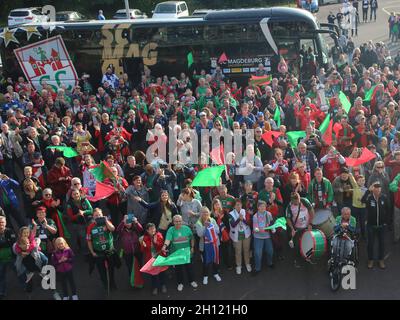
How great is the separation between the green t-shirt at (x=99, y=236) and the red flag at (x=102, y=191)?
50.8 inches

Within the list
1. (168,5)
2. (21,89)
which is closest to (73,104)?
(21,89)

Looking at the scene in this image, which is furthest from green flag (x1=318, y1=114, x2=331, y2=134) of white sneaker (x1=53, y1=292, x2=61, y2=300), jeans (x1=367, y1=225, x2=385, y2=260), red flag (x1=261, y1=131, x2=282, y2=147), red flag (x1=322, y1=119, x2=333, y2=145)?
white sneaker (x1=53, y1=292, x2=61, y2=300)

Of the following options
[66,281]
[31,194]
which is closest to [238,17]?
[31,194]

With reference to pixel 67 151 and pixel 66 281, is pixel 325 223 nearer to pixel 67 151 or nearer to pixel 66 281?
pixel 66 281

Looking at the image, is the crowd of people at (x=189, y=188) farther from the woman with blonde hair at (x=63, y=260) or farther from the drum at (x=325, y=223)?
the drum at (x=325, y=223)

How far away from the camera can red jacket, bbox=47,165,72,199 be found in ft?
34.6

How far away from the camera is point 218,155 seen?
35.1ft

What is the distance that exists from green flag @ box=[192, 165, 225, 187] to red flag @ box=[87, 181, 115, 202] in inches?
59.3

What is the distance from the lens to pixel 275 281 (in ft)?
29.6

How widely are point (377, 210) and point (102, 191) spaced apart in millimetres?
4671

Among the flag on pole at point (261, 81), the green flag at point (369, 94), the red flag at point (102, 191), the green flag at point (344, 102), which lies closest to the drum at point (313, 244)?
the red flag at point (102, 191)

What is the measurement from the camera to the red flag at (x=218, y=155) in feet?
34.6

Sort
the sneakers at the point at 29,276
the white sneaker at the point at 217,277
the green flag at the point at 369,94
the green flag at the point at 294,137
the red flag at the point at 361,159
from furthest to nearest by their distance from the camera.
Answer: the green flag at the point at 369,94 < the green flag at the point at 294,137 < the red flag at the point at 361,159 < the white sneaker at the point at 217,277 < the sneakers at the point at 29,276
